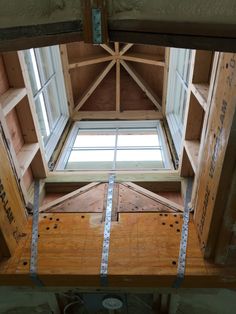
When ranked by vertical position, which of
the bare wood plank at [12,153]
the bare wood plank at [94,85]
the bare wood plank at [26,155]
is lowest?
the bare wood plank at [12,153]

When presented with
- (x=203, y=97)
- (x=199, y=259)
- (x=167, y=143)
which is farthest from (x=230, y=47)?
(x=167, y=143)

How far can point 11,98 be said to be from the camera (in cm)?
184

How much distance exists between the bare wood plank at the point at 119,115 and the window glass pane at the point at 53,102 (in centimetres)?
38

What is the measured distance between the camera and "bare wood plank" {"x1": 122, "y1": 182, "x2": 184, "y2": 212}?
2.13m

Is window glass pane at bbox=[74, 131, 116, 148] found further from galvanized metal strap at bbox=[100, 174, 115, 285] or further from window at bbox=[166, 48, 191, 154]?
galvanized metal strap at bbox=[100, 174, 115, 285]

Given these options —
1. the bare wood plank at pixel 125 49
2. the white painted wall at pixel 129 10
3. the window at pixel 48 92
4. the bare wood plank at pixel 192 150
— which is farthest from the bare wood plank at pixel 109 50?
the white painted wall at pixel 129 10

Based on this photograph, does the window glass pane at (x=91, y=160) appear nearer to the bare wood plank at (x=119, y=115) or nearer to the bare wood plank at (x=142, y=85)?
the bare wood plank at (x=119, y=115)

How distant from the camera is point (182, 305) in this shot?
7.34 ft

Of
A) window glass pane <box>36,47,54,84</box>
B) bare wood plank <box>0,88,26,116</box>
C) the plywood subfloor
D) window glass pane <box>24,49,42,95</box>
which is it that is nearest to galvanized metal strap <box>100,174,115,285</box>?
the plywood subfloor

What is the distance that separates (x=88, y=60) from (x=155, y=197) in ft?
8.12

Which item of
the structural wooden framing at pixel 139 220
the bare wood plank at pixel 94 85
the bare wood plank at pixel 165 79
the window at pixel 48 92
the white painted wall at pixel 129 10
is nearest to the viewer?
the white painted wall at pixel 129 10

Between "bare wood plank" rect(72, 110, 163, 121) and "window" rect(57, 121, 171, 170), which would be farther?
"bare wood plank" rect(72, 110, 163, 121)

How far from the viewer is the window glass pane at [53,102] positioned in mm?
3379

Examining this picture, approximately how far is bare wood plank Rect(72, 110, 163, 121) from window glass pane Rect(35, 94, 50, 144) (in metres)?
0.81
